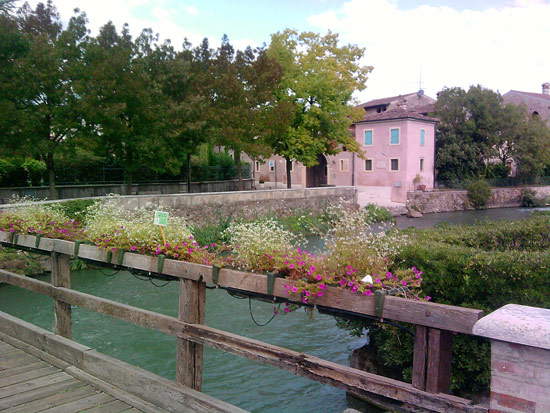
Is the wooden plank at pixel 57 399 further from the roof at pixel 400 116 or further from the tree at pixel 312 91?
the roof at pixel 400 116

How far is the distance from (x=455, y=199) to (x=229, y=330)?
2965 centimetres

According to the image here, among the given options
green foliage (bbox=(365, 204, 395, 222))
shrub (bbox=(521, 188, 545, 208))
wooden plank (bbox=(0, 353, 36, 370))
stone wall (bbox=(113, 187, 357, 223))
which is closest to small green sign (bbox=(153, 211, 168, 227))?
wooden plank (bbox=(0, 353, 36, 370))

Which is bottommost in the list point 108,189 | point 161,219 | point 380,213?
point 380,213

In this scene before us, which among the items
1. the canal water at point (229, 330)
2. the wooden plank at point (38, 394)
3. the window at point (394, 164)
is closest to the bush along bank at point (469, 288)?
the canal water at point (229, 330)

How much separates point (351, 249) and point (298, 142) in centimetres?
2524

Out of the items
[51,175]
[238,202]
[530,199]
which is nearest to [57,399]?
[51,175]

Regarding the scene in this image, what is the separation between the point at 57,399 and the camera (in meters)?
3.99

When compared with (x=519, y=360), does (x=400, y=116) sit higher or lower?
higher

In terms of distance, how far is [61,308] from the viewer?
197 inches

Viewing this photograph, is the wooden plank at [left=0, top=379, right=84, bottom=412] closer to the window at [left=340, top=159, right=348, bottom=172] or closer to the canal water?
the canal water

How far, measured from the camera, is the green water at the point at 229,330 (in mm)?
6980

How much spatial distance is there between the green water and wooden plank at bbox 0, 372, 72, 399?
291 cm

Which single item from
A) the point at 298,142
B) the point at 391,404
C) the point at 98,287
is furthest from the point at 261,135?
the point at 391,404

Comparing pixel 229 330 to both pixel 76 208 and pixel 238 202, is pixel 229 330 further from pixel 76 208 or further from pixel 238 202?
pixel 238 202
